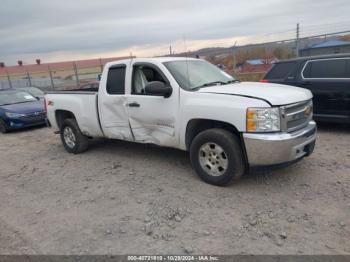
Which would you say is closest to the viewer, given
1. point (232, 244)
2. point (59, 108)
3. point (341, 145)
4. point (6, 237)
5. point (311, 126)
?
→ point (232, 244)

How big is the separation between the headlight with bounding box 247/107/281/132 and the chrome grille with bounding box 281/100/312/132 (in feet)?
0.35

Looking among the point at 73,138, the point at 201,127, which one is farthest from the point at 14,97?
the point at 201,127

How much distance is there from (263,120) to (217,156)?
0.85 m

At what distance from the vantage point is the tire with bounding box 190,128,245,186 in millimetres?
4461

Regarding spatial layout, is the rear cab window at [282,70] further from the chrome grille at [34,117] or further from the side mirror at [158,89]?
the chrome grille at [34,117]

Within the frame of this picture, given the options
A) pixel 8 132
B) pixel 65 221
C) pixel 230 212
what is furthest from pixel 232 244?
pixel 8 132

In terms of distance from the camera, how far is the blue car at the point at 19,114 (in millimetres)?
10867

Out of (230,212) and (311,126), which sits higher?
Result: (311,126)

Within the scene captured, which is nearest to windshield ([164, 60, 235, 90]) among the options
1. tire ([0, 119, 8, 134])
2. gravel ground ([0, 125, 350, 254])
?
gravel ground ([0, 125, 350, 254])

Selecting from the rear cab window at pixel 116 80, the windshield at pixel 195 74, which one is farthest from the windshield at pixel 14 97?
the windshield at pixel 195 74

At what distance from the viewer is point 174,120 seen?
5.09 meters

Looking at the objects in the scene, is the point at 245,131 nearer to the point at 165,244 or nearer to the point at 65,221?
the point at 165,244

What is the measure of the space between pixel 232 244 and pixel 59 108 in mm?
5238

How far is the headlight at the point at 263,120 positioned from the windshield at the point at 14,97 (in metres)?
9.96
